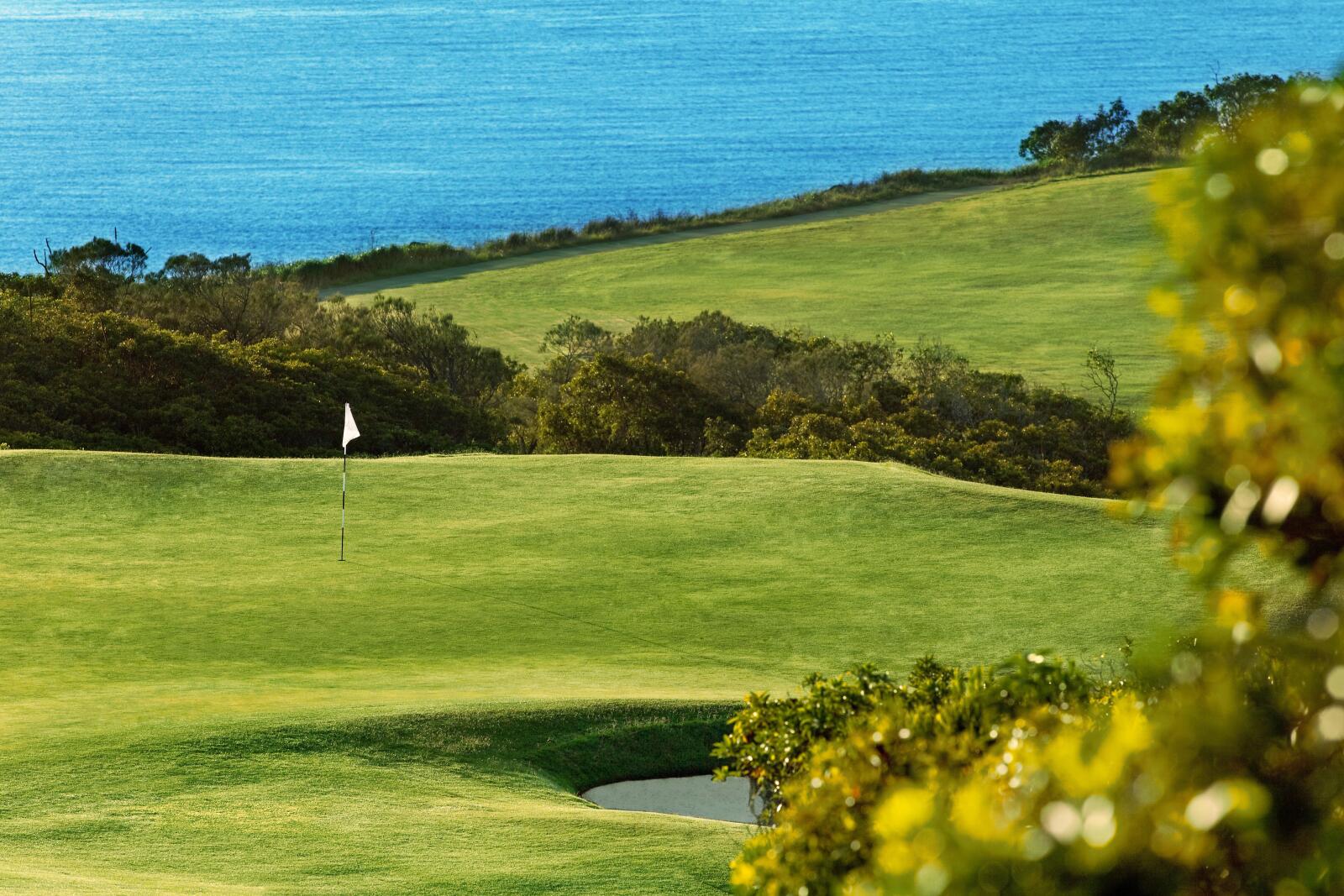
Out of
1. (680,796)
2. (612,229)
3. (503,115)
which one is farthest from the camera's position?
(503,115)

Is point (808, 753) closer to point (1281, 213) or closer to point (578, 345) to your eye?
point (1281, 213)

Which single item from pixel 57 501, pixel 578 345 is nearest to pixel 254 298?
pixel 578 345

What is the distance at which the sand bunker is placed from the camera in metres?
11.0

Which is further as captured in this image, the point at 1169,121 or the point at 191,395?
the point at 1169,121

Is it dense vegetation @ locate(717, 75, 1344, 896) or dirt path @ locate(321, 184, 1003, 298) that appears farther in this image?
dirt path @ locate(321, 184, 1003, 298)

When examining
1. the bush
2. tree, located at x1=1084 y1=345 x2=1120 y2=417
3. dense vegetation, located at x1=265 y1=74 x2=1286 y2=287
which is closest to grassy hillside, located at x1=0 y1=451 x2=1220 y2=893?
the bush

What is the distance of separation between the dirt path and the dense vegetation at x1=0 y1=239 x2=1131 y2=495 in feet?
65.3

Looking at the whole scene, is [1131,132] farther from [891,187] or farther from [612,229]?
[612,229]

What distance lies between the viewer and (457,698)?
39.7ft

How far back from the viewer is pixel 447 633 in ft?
46.4

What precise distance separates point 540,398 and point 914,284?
93.7ft

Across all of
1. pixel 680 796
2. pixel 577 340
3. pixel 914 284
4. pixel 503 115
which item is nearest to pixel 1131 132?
pixel 914 284

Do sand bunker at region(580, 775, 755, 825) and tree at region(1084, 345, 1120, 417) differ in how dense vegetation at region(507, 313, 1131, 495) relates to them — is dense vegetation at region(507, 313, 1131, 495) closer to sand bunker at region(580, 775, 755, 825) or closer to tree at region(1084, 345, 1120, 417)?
tree at region(1084, 345, 1120, 417)

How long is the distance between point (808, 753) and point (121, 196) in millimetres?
95307
